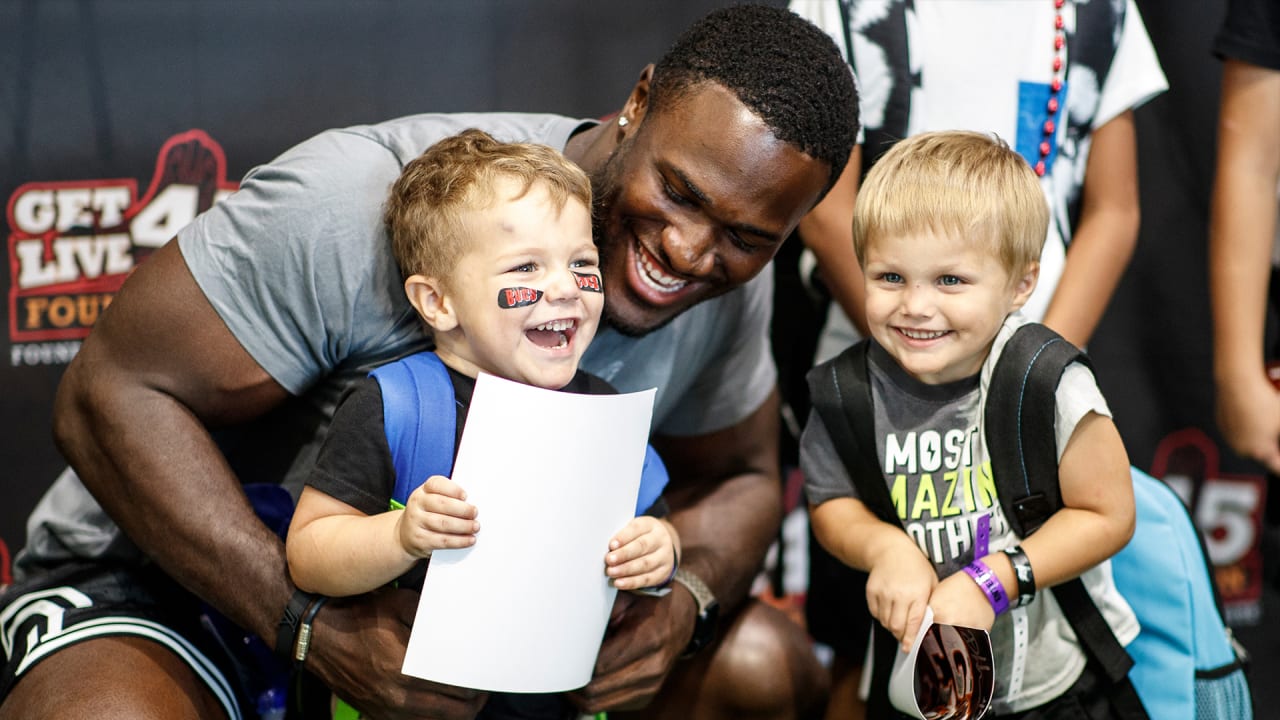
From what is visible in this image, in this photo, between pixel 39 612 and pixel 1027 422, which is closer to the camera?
pixel 1027 422

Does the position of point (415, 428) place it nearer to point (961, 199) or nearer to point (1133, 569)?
point (961, 199)

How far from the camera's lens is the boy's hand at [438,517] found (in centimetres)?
125

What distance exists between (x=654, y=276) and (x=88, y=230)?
1.21 m

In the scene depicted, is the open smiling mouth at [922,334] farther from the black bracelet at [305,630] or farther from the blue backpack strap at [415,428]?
the black bracelet at [305,630]

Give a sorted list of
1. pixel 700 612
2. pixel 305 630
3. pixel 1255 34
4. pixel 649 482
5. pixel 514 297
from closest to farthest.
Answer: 1. pixel 514 297
2. pixel 305 630
3. pixel 649 482
4. pixel 700 612
5. pixel 1255 34

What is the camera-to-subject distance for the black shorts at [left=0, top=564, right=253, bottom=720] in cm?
155

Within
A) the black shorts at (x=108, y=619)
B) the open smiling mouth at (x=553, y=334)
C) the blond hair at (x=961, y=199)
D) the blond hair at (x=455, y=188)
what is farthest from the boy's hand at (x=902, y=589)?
the black shorts at (x=108, y=619)

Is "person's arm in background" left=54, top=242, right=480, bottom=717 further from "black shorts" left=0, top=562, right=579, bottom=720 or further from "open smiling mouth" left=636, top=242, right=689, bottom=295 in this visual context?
"open smiling mouth" left=636, top=242, right=689, bottom=295

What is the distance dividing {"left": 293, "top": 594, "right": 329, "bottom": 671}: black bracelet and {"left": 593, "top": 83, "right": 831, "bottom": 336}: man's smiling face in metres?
0.55

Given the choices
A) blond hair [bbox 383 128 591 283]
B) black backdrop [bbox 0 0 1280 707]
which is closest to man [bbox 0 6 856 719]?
blond hair [bbox 383 128 591 283]

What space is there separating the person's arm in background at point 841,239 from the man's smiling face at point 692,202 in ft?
0.85

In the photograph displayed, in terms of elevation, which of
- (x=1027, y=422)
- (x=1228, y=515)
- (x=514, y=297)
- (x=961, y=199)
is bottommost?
(x=1228, y=515)

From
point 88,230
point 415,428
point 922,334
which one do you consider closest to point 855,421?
point 922,334

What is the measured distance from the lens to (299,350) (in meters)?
1.56
